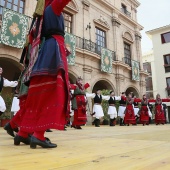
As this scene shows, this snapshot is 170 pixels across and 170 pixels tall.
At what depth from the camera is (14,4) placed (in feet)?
31.3

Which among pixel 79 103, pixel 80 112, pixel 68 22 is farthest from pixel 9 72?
pixel 80 112

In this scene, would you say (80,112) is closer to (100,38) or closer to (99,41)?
(99,41)

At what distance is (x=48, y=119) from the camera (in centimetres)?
171

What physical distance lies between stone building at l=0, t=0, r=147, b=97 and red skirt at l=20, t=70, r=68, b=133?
7.29 meters

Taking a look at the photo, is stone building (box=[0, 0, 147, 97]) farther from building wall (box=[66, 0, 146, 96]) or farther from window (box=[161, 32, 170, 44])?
window (box=[161, 32, 170, 44])

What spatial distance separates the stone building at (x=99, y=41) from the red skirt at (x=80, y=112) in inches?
168

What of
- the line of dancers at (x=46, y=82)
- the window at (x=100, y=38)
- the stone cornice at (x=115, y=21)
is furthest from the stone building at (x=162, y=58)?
the line of dancers at (x=46, y=82)

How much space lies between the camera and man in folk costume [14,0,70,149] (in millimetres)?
1729

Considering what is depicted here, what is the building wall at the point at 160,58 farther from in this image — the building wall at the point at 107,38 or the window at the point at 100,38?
the window at the point at 100,38

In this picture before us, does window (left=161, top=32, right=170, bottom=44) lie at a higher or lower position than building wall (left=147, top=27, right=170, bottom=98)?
higher

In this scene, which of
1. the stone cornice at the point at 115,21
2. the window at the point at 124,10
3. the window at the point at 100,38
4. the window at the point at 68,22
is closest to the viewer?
the window at the point at 68,22

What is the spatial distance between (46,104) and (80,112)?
14.2ft

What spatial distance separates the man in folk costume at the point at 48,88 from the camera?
5.67 feet

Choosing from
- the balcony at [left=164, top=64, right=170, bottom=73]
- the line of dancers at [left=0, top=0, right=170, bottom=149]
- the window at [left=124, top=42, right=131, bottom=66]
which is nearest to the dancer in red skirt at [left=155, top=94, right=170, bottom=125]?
the window at [left=124, top=42, right=131, bottom=66]
